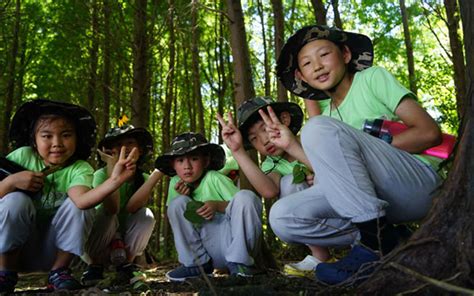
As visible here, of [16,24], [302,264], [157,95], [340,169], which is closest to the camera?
[340,169]

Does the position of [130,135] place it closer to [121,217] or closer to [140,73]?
[121,217]

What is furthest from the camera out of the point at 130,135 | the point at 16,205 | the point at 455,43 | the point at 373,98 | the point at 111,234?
the point at 455,43

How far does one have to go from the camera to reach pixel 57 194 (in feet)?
12.1

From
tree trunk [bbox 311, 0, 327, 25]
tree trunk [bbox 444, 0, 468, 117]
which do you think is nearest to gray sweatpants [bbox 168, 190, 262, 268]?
tree trunk [bbox 311, 0, 327, 25]

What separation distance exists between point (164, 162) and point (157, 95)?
1204cm

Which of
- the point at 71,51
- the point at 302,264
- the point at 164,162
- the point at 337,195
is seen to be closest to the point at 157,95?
the point at 71,51

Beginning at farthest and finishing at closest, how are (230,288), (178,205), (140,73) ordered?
(140,73), (178,205), (230,288)

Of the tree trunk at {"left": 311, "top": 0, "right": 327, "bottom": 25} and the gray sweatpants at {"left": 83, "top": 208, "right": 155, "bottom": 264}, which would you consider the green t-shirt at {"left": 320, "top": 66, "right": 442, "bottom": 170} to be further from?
the tree trunk at {"left": 311, "top": 0, "right": 327, "bottom": 25}

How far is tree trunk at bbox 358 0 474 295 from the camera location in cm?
185

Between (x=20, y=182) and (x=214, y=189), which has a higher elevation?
(x=20, y=182)

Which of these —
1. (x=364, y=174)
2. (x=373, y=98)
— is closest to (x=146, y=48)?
(x=373, y=98)

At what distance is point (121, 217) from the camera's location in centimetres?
441

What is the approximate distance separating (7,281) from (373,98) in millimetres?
2556

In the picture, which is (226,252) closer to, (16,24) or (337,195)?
(337,195)
